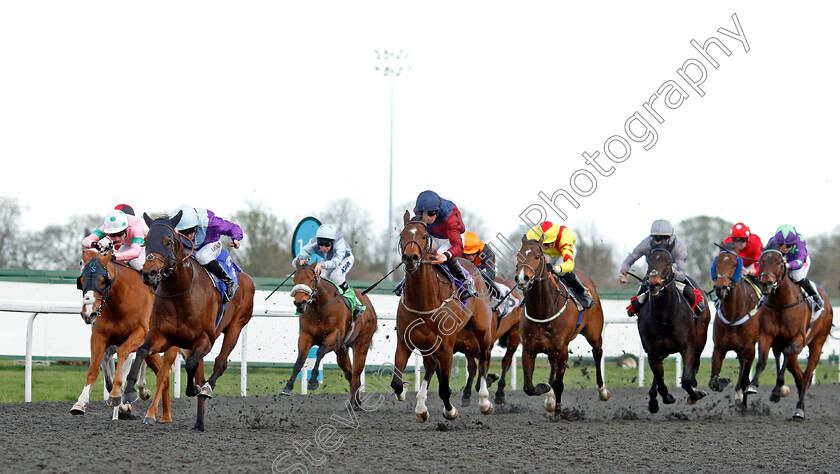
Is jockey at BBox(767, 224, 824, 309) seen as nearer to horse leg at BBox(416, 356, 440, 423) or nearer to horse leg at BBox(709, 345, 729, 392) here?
horse leg at BBox(709, 345, 729, 392)

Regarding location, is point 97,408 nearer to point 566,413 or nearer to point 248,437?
point 248,437

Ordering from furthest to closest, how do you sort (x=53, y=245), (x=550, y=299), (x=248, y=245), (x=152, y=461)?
(x=53, y=245) < (x=248, y=245) < (x=550, y=299) < (x=152, y=461)

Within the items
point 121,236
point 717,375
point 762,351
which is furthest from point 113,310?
point 762,351

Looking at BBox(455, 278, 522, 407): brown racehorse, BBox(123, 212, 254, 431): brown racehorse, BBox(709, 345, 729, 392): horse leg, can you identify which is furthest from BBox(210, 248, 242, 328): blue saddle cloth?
BBox(709, 345, 729, 392): horse leg

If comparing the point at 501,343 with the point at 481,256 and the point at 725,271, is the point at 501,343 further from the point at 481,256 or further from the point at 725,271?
the point at 725,271

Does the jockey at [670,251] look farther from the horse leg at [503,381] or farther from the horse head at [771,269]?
the horse leg at [503,381]

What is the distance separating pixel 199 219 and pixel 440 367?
7.62 feet

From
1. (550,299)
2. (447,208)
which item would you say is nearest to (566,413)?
(550,299)

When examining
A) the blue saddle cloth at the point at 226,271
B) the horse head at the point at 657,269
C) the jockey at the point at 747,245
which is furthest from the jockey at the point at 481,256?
the blue saddle cloth at the point at 226,271

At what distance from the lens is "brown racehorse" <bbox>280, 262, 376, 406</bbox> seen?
884 cm

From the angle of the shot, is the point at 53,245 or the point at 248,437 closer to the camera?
the point at 248,437

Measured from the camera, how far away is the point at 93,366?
7.41 meters

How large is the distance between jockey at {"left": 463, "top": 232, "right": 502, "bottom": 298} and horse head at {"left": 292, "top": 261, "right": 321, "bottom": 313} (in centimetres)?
169

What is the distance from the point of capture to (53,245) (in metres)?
30.0
